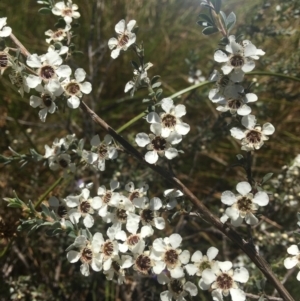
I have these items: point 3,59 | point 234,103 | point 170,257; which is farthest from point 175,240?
point 3,59

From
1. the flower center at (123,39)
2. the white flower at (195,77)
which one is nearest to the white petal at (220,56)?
the flower center at (123,39)

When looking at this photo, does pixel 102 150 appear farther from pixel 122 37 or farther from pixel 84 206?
pixel 122 37

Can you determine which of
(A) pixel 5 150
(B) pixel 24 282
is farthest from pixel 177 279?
(A) pixel 5 150

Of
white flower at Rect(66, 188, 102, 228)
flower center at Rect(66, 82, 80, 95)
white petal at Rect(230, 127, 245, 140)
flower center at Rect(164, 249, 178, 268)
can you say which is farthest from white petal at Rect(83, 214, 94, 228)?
white petal at Rect(230, 127, 245, 140)

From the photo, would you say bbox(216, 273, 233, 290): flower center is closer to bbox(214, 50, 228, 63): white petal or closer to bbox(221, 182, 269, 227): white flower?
bbox(221, 182, 269, 227): white flower

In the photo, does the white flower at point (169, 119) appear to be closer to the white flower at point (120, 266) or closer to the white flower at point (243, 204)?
the white flower at point (243, 204)

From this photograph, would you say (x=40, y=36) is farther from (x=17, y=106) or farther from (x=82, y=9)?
(x=17, y=106)
